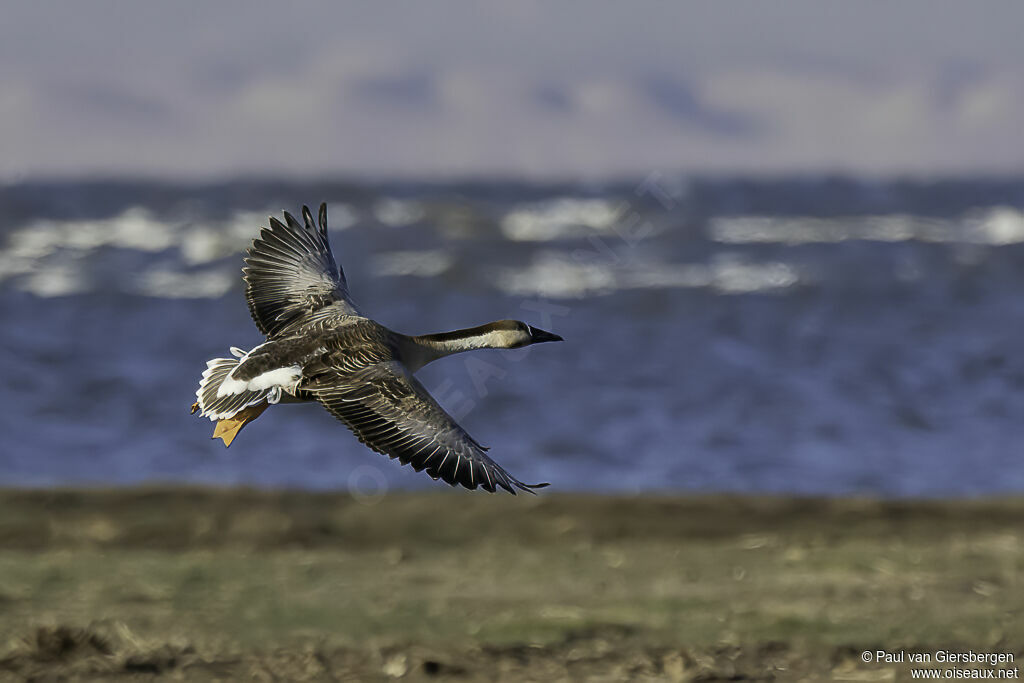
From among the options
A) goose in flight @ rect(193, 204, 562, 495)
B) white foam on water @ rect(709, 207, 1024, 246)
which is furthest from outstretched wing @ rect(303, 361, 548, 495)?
Result: white foam on water @ rect(709, 207, 1024, 246)

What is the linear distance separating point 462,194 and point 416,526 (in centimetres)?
2698

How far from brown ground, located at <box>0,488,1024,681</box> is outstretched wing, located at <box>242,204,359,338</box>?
458 cm

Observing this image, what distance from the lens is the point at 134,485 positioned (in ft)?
43.5

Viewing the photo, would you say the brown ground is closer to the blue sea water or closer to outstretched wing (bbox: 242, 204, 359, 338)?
the blue sea water

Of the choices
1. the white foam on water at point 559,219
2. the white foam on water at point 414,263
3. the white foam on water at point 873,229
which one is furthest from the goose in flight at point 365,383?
the white foam on water at point 873,229

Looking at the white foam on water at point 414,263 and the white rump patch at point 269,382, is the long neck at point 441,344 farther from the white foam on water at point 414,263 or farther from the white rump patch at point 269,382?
the white foam on water at point 414,263

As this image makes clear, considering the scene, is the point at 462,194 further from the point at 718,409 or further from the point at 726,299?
the point at 718,409

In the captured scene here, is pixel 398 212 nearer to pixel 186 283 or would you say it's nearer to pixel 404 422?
pixel 186 283

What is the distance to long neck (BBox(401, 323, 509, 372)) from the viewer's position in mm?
3771

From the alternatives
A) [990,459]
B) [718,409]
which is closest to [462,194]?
[718,409]

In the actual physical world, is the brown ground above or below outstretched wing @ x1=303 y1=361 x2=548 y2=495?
below

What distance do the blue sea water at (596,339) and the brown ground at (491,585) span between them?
3.64 ft

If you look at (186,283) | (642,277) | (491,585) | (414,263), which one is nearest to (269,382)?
(491,585)

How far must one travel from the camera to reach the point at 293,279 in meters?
4.54
